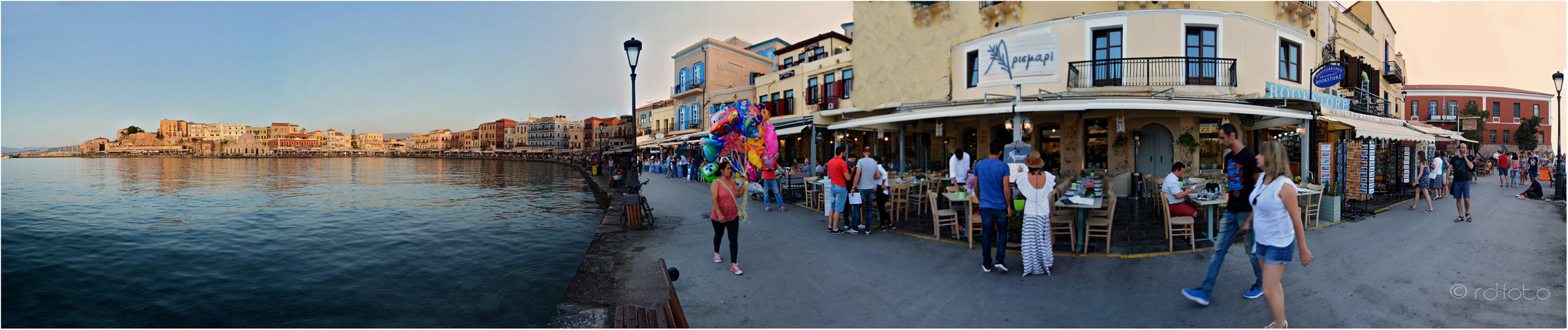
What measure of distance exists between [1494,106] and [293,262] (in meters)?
60.1

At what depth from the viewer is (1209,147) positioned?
11914mm

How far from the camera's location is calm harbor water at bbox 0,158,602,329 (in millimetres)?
5801

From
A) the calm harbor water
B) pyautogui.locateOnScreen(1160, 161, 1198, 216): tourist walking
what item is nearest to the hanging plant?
pyautogui.locateOnScreen(1160, 161, 1198, 216): tourist walking

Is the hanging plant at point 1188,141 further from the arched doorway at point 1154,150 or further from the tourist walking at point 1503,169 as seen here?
the tourist walking at point 1503,169

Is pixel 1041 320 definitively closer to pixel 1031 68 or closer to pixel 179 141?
pixel 1031 68

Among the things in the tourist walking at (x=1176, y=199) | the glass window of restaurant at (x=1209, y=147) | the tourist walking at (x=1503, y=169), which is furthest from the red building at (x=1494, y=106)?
the tourist walking at (x=1176, y=199)

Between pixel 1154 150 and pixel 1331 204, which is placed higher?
pixel 1154 150

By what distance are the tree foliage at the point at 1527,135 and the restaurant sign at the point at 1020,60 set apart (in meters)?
45.4

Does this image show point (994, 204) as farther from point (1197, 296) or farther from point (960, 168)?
point (960, 168)

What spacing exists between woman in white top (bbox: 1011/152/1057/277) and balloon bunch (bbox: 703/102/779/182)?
3.11 m

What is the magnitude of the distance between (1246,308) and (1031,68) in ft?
24.0

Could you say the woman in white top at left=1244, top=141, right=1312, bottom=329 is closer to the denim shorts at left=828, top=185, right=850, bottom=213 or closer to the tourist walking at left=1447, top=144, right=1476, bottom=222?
the denim shorts at left=828, top=185, right=850, bottom=213

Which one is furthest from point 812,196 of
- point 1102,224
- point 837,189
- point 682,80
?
point 682,80

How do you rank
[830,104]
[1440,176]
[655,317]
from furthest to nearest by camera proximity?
[830,104], [1440,176], [655,317]
